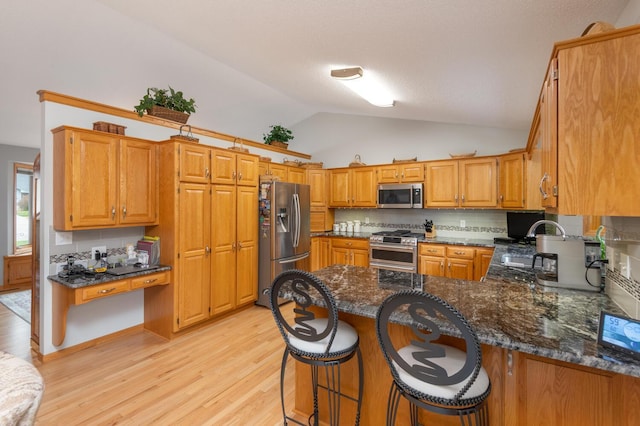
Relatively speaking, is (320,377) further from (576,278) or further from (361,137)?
(361,137)

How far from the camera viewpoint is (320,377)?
74.4 inches

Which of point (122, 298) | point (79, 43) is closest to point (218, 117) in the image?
point (79, 43)

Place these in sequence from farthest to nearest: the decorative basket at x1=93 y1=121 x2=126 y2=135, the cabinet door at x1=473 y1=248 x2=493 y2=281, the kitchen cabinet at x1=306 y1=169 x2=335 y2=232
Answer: the kitchen cabinet at x1=306 y1=169 x2=335 y2=232 < the cabinet door at x1=473 y1=248 x2=493 y2=281 < the decorative basket at x1=93 y1=121 x2=126 y2=135

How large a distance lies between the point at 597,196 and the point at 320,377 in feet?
5.54

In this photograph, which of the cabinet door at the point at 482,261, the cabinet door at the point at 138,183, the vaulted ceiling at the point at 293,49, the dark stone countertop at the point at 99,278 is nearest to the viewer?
the vaulted ceiling at the point at 293,49

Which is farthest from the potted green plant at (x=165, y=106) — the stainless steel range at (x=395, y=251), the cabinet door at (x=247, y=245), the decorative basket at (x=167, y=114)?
the stainless steel range at (x=395, y=251)

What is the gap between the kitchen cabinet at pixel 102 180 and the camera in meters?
2.75

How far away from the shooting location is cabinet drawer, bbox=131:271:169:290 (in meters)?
3.02

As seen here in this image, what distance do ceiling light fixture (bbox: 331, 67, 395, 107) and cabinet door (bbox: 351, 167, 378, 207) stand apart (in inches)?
66.7

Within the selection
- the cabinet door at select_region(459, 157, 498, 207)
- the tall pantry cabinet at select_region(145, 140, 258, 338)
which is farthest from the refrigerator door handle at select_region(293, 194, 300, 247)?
the cabinet door at select_region(459, 157, 498, 207)

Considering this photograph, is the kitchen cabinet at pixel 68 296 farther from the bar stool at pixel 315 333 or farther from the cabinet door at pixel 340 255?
the cabinet door at pixel 340 255

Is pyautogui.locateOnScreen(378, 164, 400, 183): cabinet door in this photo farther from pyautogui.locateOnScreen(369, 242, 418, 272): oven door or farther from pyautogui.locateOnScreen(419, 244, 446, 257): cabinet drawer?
pyautogui.locateOnScreen(419, 244, 446, 257): cabinet drawer

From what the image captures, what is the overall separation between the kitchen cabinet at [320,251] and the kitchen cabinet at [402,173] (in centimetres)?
146

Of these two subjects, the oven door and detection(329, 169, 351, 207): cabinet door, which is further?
detection(329, 169, 351, 207): cabinet door
